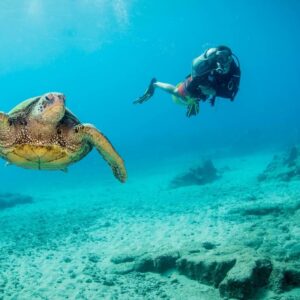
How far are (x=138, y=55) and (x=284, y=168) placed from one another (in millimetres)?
119073

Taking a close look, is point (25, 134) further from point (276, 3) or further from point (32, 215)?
point (276, 3)

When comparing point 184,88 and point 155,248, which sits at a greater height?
point 184,88

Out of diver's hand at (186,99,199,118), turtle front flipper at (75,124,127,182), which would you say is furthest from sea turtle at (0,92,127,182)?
diver's hand at (186,99,199,118)

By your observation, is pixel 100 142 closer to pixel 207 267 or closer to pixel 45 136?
pixel 45 136

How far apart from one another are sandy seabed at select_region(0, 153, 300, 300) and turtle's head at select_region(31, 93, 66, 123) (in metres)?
3.18

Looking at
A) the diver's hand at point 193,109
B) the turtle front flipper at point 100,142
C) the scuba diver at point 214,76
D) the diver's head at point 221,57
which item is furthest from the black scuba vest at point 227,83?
the turtle front flipper at point 100,142

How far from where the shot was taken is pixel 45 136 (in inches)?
166

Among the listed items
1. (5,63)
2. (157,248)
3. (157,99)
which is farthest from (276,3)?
(157,99)

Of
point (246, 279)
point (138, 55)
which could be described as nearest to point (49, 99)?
point (246, 279)

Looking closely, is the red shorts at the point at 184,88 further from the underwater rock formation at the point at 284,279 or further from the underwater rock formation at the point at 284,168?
the underwater rock formation at the point at 284,168

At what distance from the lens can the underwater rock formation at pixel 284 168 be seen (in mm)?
14120

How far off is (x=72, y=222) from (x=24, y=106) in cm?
720

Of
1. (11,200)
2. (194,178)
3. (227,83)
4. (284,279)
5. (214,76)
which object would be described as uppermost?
(194,178)

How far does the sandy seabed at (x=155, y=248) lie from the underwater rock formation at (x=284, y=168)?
1.41 meters
